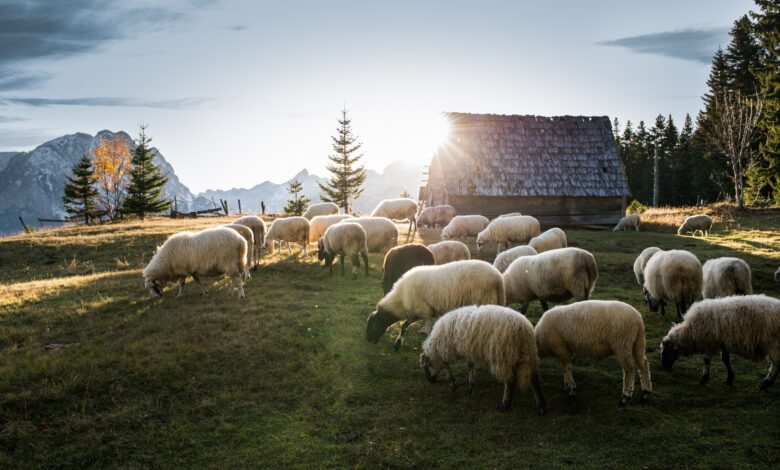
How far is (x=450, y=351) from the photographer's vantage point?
590cm

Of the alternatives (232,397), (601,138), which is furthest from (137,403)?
(601,138)

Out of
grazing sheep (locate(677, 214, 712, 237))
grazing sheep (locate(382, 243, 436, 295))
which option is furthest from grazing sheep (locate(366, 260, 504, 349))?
grazing sheep (locate(677, 214, 712, 237))

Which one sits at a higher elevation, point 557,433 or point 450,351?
point 450,351

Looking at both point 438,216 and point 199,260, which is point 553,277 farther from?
point 438,216

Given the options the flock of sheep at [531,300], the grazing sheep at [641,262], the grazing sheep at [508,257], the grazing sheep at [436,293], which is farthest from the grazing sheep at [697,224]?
the grazing sheep at [436,293]

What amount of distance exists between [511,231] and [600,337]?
1035 centimetres

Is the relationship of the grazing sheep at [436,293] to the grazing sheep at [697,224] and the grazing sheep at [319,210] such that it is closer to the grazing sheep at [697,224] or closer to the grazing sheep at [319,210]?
the grazing sheep at [319,210]

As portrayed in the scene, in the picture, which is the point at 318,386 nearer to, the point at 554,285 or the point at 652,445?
the point at 652,445

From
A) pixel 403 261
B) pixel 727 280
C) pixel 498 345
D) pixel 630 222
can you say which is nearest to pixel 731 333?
pixel 727 280

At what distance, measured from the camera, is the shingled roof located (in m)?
24.0

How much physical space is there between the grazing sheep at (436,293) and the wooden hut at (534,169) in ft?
54.4

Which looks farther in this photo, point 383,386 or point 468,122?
point 468,122

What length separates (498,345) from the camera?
534 centimetres

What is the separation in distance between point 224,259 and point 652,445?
8770mm
